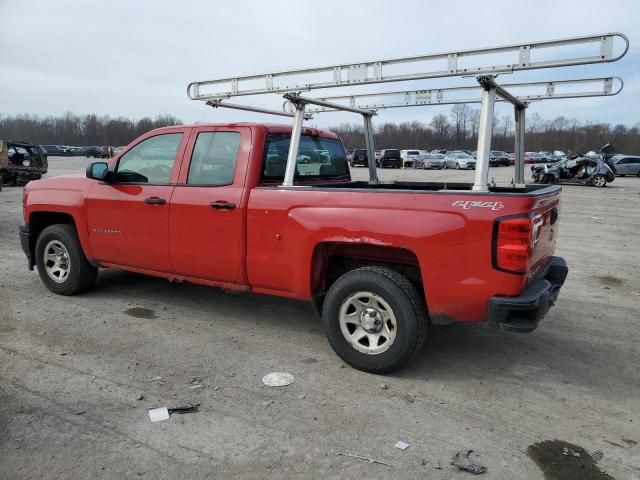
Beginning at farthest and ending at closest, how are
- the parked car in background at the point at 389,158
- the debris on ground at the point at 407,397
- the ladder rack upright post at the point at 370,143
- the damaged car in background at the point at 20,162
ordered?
1. the parked car in background at the point at 389,158
2. the damaged car in background at the point at 20,162
3. the ladder rack upright post at the point at 370,143
4. the debris on ground at the point at 407,397

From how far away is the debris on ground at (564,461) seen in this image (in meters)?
2.72

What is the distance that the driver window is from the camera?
491 cm

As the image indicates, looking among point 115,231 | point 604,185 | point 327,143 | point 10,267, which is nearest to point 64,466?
point 115,231

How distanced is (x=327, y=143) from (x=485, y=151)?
2.27 metres

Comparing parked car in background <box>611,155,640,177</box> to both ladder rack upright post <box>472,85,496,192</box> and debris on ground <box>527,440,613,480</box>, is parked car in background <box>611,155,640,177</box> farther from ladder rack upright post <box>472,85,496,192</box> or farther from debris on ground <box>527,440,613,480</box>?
debris on ground <box>527,440,613,480</box>

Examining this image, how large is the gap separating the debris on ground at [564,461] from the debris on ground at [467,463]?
338 millimetres

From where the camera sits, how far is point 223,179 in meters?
4.52

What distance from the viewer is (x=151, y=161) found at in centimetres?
506

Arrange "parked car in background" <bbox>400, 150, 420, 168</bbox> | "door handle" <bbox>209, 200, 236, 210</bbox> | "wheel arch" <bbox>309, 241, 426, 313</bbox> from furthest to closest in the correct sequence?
1. "parked car in background" <bbox>400, 150, 420, 168</bbox>
2. "door handle" <bbox>209, 200, 236, 210</bbox>
3. "wheel arch" <bbox>309, 241, 426, 313</bbox>

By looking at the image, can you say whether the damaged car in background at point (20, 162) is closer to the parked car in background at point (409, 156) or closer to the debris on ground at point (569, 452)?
the debris on ground at point (569, 452)

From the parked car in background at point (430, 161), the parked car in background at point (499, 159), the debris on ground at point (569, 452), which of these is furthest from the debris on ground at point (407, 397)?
the parked car in background at point (499, 159)

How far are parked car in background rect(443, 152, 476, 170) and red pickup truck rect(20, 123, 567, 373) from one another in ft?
133

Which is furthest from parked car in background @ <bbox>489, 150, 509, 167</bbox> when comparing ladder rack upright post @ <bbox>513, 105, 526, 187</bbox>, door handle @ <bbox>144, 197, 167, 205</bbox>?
door handle @ <bbox>144, 197, 167, 205</bbox>

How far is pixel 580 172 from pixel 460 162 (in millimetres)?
18796
